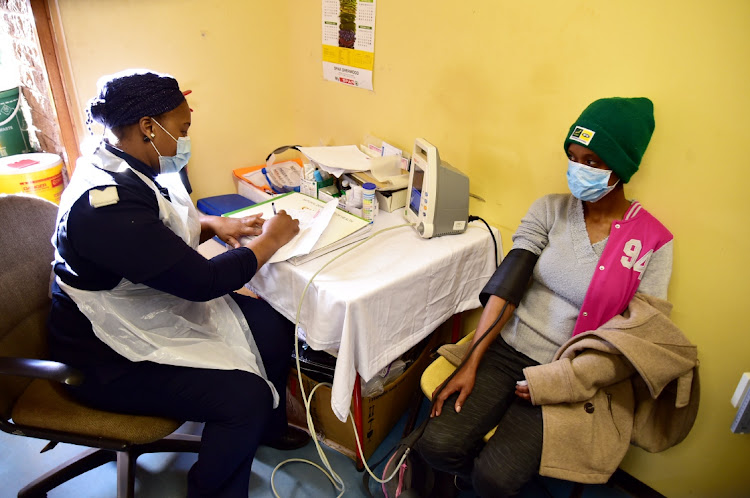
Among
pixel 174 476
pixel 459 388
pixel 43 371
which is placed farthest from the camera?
pixel 174 476

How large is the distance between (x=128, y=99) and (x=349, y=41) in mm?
1076

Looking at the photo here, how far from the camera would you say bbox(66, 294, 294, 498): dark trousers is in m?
1.15

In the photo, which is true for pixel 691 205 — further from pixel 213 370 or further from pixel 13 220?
pixel 13 220

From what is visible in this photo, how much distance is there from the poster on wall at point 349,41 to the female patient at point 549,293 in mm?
966

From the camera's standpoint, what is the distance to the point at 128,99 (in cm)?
104

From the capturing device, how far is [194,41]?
1874 millimetres

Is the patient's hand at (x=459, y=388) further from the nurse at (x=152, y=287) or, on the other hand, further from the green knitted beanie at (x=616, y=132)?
the green knitted beanie at (x=616, y=132)

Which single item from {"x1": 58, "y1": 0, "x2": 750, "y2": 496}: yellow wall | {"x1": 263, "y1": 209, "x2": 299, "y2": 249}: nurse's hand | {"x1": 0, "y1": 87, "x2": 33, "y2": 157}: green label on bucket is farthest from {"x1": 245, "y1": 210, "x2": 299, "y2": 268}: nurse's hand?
{"x1": 0, "y1": 87, "x2": 33, "y2": 157}: green label on bucket

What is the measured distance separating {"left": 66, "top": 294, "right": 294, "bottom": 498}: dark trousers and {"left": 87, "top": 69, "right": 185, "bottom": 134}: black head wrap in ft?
2.06

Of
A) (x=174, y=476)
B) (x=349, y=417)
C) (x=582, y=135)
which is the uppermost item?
(x=582, y=135)

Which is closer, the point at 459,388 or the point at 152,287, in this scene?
the point at 152,287

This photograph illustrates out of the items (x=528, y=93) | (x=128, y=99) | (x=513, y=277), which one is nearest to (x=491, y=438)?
(x=513, y=277)

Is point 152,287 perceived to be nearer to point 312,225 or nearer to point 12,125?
point 312,225

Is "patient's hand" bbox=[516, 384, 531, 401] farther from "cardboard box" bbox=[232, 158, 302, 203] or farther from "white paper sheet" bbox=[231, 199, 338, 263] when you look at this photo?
"cardboard box" bbox=[232, 158, 302, 203]
